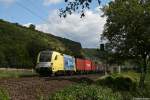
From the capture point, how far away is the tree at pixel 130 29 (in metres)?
38.1

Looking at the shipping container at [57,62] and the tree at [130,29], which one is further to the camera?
the shipping container at [57,62]

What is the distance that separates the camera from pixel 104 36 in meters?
42.6

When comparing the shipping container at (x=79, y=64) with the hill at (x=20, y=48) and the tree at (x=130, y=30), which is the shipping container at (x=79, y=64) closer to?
the hill at (x=20, y=48)

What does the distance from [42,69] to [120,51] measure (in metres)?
10.7

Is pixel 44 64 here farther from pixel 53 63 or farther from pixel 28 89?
pixel 28 89

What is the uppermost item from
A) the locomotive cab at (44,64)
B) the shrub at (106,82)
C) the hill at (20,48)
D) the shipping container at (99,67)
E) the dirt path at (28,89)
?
the hill at (20,48)

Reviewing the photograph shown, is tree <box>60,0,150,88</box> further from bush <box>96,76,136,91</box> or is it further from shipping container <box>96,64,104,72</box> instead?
shipping container <box>96,64,104,72</box>

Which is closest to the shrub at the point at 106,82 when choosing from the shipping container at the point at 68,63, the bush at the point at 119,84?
the bush at the point at 119,84

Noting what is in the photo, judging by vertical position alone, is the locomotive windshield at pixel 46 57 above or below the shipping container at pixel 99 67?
below

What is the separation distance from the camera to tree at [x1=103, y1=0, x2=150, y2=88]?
125 feet

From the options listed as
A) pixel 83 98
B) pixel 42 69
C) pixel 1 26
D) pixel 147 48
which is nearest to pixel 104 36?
pixel 147 48

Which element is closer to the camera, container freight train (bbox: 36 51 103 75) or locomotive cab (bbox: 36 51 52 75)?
locomotive cab (bbox: 36 51 52 75)

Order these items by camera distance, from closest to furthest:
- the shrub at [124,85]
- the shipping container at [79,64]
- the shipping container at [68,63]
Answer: the shrub at [124,85], the shipping container at [68,63], the shipping container at [79,64]

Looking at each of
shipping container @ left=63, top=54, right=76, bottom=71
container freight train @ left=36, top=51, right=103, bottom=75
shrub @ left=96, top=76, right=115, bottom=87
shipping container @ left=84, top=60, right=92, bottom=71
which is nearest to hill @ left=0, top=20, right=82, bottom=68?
shipping container @ left=84, top=60, right=92, bottom=71
